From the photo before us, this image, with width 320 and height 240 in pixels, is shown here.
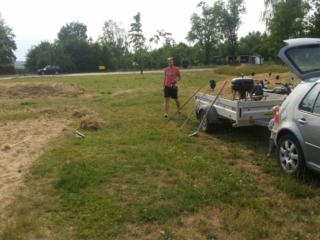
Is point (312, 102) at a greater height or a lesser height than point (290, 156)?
greater

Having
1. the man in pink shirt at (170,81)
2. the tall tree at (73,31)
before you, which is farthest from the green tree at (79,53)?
the man in pink shirt at (170,81)

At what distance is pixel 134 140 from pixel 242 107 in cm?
249

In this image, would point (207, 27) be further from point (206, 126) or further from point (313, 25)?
point (206, 126)

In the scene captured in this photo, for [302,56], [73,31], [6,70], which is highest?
[73,31]

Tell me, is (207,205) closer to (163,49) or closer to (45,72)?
(45,72)

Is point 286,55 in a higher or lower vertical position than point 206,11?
lower

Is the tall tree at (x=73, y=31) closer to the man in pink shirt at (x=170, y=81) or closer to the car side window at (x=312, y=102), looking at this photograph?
the man in pink shirt at (x=170, y=81)

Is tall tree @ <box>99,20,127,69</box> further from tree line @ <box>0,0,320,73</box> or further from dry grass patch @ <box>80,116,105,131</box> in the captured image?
dry grass patch @ <box>80,116,105,131</box>

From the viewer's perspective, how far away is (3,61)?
224ft

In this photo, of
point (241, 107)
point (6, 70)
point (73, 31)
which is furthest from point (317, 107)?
point (73, 31)

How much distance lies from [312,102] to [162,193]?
97.7 inches

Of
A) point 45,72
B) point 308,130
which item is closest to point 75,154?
point 308,130

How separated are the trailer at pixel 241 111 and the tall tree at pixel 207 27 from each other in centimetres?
7289

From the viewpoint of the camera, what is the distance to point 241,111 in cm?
683
